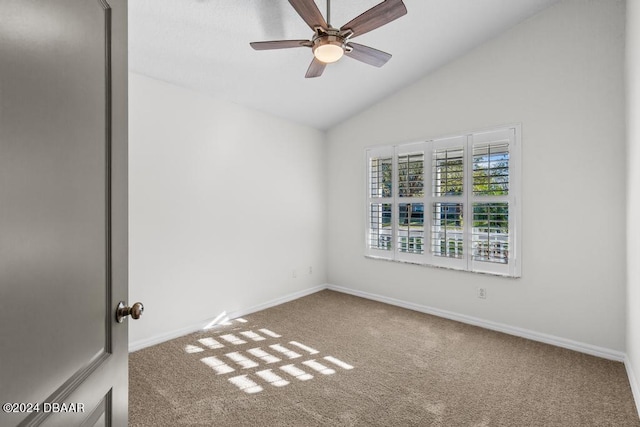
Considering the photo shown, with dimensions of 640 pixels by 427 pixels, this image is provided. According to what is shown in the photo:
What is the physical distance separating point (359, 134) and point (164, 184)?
106 inches

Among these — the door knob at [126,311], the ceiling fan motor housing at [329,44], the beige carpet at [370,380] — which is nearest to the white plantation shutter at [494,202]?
the beige carpet at [370,380]

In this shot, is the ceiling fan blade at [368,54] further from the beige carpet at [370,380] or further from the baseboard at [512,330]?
the baseboard at [512,330]

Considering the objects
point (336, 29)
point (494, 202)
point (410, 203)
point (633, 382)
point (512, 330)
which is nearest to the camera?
point (336, 29)

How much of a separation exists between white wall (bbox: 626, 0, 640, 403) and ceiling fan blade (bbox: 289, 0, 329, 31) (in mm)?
2158

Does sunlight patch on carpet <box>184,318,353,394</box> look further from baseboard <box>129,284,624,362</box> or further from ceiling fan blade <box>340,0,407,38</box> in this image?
ceiling fan blade <box>340,0,407,38</box>

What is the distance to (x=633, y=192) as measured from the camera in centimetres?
231

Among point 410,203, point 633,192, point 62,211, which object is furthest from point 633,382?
point 62,211

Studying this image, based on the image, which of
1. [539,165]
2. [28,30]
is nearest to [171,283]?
[28,30]

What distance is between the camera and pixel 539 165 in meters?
3.07

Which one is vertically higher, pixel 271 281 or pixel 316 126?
pixel 316 126

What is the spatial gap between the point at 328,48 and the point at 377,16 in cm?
37

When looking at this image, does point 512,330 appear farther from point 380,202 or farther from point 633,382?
point 380,202

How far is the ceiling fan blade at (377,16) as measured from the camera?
1.88 m

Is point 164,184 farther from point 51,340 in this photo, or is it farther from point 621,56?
point 621,56
